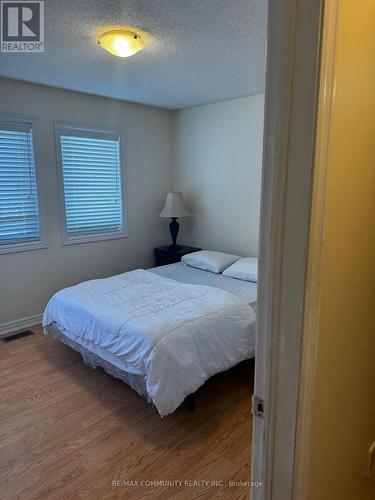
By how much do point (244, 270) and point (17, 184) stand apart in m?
2.46

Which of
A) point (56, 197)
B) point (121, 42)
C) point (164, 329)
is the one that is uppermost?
point (121, 42)

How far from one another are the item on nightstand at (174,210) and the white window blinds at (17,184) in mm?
1541

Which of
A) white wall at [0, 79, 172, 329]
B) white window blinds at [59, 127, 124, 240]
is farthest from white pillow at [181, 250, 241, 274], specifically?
white window blinds at [59, 127, 124, 240]

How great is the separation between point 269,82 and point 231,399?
219 cm

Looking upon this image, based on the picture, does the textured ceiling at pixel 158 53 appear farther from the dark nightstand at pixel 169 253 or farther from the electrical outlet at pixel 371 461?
the electrical outlet at pixel 371 461

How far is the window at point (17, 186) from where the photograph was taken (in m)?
3.27

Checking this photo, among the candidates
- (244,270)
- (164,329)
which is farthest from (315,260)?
(244,270)

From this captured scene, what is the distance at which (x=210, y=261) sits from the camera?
146 inches

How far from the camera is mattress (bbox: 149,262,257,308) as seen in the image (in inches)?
116

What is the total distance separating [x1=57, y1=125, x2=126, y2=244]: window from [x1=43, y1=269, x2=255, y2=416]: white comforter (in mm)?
1209

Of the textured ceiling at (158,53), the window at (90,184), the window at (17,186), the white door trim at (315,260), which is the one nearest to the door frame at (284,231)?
the white door trim at (315,260)

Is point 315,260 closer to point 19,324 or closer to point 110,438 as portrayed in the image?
point 110,438

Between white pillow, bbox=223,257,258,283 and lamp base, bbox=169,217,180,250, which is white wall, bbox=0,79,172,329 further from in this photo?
white pillow, bbox=223,257,258,283

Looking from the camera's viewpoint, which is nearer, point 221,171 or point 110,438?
point 110,438
